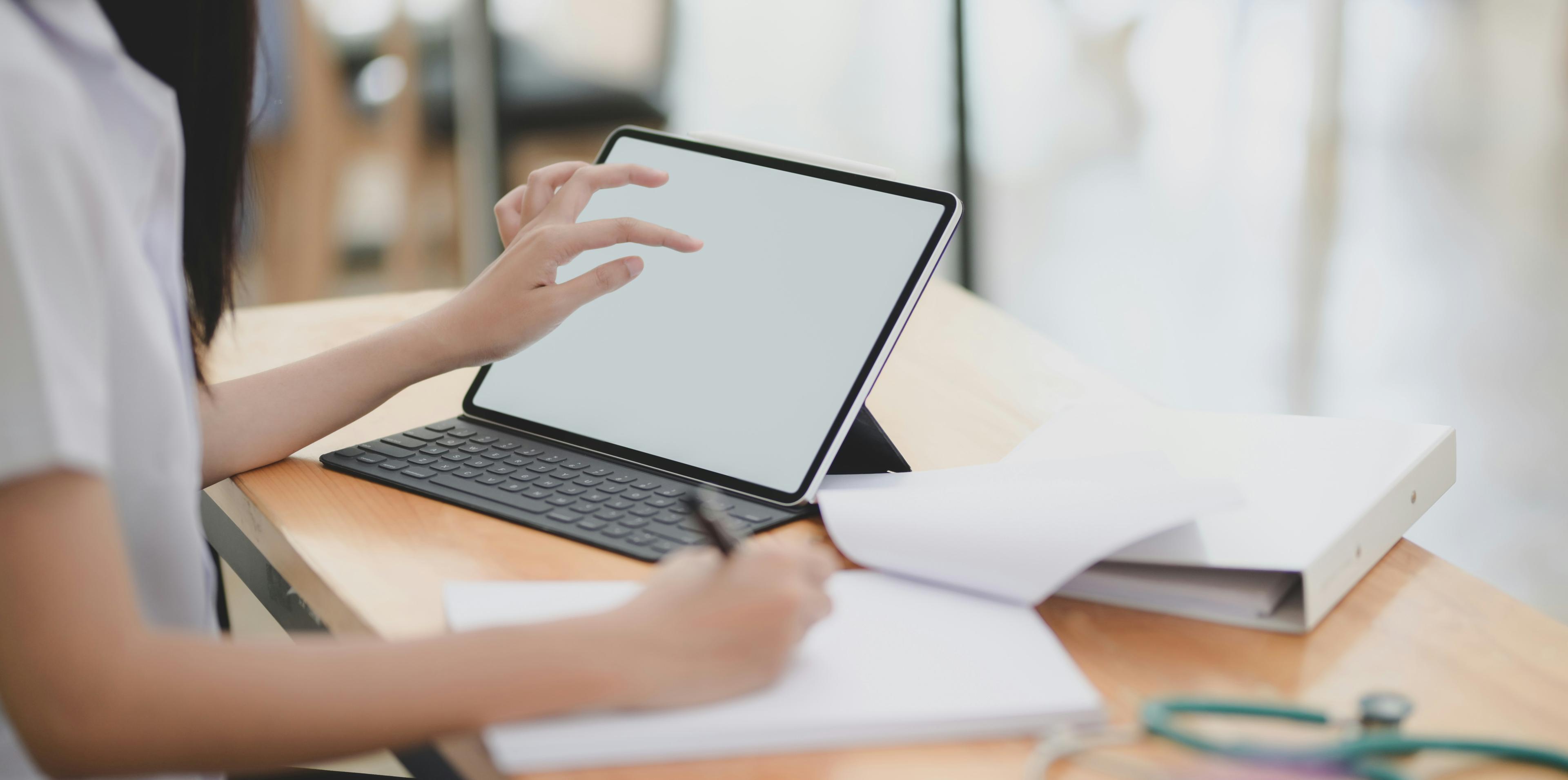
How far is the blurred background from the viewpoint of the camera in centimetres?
194

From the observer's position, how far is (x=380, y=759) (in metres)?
1.15

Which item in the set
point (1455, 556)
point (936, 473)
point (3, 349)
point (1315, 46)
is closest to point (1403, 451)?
point (936, 473)

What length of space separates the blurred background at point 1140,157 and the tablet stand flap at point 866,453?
129cm

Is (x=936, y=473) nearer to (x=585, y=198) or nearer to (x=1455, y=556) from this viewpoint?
(x=585, y=198)

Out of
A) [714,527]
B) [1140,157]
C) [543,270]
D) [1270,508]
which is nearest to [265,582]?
[543,270]

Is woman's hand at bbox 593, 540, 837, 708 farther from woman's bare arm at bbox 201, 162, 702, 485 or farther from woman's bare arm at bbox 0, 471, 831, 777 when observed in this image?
woman's bare arm at bbox 201, 162, 702, 485

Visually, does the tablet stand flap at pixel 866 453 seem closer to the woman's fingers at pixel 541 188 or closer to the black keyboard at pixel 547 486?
the black keyboard at pixel 547 486

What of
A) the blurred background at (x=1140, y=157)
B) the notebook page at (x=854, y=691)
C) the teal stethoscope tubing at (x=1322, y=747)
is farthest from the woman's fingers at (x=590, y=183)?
the blurred background at (x=1140, y=157)

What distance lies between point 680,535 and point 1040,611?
20 cm

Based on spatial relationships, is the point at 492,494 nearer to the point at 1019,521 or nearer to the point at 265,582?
the point at 265,582

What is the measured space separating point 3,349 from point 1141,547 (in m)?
0.50

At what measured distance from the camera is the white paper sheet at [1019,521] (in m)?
0.61

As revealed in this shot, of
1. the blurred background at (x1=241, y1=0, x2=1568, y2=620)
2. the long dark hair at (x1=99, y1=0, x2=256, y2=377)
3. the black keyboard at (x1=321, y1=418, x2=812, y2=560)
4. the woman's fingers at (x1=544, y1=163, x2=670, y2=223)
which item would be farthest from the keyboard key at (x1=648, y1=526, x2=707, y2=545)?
the blurred background at (x1=241, y1=0, x2=1568, y2=620)

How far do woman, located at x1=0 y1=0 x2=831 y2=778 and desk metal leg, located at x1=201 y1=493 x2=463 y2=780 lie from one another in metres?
0.06
